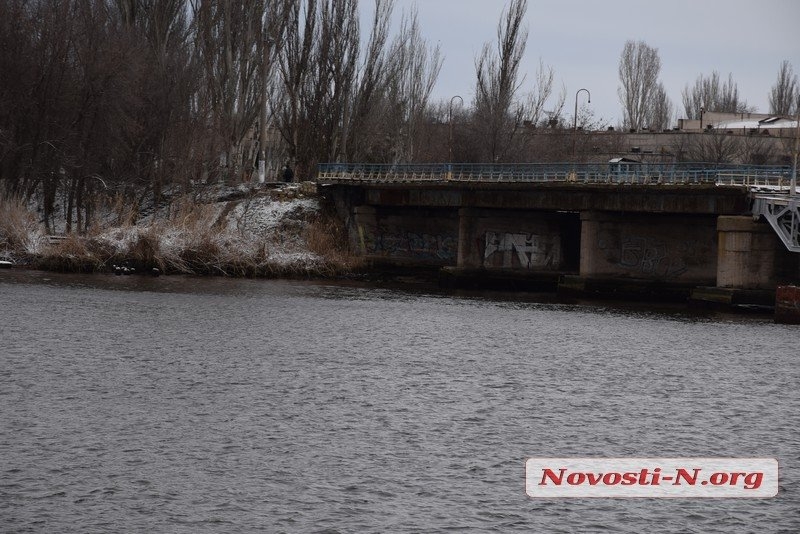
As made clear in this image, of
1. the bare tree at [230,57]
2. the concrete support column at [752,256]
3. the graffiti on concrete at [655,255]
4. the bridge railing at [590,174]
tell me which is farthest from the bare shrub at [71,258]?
the concrete support column at [752,256]

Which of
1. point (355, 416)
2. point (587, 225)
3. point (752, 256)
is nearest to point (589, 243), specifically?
point (587, 225)

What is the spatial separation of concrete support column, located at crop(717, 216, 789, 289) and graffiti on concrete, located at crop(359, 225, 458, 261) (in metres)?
19.4

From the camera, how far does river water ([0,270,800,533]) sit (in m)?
15.3

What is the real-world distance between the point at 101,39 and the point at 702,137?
206 ft

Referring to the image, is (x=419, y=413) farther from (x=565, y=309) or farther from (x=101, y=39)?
(x=101, y=39)

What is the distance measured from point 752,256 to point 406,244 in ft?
73.6

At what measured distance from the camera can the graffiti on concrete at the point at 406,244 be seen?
2586 inches

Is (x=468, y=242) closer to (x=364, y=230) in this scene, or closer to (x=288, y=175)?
(x=364, y=230)

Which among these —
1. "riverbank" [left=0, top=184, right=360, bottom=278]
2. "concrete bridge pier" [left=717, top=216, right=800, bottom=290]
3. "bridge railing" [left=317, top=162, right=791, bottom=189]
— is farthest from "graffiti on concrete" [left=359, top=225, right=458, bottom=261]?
"concrete bridge pier" [left=717, top=216, right=800, bottom=290]

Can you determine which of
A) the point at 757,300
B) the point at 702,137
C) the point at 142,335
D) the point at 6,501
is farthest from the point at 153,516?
the point at 702,137

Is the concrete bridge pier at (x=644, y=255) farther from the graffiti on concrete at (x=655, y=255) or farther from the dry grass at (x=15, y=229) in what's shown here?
the dry grass at (x=15, y=229)

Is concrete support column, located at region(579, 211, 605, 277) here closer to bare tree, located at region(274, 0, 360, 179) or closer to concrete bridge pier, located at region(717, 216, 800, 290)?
concrete bridge pier, located at region(717, 216, 800, 290)

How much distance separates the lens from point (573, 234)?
6475 cm

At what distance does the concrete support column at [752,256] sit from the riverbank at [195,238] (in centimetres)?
2151
